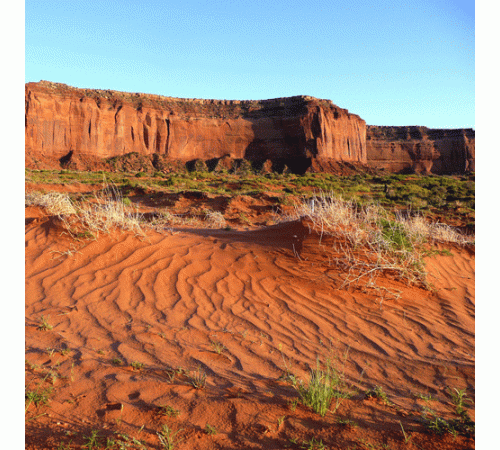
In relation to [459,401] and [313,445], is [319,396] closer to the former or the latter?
[313,445]

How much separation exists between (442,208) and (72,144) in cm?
4938

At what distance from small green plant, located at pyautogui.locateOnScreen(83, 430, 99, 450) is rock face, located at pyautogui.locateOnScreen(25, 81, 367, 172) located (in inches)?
2030

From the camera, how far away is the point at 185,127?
56531 millimetres

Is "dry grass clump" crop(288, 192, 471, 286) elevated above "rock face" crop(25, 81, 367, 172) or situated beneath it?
situated beneath

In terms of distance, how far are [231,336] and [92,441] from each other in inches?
67.8

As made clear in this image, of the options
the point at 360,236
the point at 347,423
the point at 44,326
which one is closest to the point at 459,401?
the point at 347,423

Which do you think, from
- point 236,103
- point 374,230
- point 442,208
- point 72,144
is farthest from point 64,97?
point 374,230

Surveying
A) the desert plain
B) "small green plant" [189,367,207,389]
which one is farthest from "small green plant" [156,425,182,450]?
"small green plant" [189,367,207,389]

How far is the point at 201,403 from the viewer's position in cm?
231

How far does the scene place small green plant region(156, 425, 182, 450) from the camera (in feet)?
6.21

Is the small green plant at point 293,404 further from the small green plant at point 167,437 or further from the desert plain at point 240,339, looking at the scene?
the small green plant at point 167,437

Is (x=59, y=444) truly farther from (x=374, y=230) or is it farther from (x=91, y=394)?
(x=374, y=230)

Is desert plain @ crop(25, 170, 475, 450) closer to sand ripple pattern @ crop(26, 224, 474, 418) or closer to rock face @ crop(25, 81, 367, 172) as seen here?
sand ripple pattern @ crop(26, 224, 474, 418)

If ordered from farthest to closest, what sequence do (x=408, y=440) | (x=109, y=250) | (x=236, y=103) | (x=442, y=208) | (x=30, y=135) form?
(x=236, y=103) → (x=30, y=135) → (x=442, y=208) → (x=109, y=250) → (x=408, y=440)
